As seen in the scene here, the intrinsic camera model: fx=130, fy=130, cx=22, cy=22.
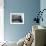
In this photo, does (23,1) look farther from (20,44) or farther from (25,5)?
(20,44)

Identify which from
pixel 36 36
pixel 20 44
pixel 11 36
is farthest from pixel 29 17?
pixel 36 36

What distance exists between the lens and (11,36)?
202 inches

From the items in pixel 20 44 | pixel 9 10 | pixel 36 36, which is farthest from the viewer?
pixel 9 10

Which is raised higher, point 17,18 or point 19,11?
point 19,11

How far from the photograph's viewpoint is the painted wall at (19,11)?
5070mm

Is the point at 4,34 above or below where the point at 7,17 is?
below

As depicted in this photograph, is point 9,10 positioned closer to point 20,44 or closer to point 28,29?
point 28,29

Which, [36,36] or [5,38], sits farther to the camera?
[5,38]

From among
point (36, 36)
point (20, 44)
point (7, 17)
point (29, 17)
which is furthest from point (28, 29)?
point (36, 36)

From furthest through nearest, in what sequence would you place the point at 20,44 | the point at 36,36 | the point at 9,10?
the point at 9,10 < the point at 20,44 < the point at 36,36

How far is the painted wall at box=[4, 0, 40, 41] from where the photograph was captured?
16.6 feet

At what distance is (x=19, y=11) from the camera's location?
509 cm

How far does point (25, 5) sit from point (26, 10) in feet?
0.66

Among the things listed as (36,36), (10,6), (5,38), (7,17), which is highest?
(10,6)
